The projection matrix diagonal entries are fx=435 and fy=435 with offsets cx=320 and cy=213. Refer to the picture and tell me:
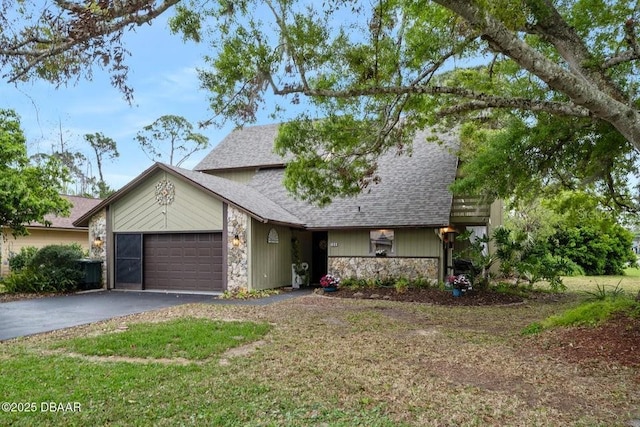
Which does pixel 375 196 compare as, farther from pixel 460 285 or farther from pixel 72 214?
pixel 72 214

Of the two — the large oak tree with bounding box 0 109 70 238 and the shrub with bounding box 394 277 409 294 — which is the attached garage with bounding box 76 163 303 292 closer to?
the large oak tree with bounding box 0 109 70 238

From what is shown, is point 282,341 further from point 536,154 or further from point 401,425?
point 536,154

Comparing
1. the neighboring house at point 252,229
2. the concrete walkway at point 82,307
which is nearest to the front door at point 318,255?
the neighboring house at point 252,229

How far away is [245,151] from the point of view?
2125cm

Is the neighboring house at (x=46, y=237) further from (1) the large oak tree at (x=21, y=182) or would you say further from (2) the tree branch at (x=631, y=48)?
(2) the tree branch at (x=631, y=48)

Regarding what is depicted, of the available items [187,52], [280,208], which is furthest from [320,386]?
[280,208]

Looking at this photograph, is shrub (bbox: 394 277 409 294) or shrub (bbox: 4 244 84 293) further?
shrub (bbox: 4 244 84 293)

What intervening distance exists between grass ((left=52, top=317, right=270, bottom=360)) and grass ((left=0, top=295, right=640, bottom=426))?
8 cm

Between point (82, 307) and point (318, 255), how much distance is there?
9.23 metres

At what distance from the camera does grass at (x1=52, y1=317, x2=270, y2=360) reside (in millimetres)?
6227

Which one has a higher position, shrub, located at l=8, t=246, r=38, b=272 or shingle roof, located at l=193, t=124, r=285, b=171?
shingle roof, located at l=193, t=124, r=285, b=171

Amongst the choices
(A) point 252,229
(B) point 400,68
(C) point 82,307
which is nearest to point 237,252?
(A) point 252,229

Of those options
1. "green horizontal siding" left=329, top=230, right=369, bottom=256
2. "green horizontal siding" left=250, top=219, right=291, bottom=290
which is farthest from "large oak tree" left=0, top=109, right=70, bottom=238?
"green horizontal siding" left=329, top=230, right=369, bottom=256

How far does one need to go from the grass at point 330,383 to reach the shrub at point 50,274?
7.34 meters
